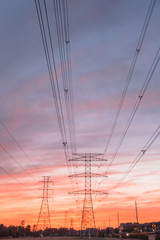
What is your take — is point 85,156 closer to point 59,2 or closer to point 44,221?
point 44,221

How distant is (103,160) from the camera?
Result: 254 feet

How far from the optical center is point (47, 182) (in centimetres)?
10888

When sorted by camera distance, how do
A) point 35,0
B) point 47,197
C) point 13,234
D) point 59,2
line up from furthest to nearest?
1. point 13,234
2. point 47,197
3. point 59,2
4. point 35,0

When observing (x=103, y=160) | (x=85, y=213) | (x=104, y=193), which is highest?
(x=103, y=160)

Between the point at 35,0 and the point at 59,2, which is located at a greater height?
the point at 59,2

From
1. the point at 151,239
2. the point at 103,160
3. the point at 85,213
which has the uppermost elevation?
the point at 103,160

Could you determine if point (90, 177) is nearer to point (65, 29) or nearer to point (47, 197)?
point (47, 197)

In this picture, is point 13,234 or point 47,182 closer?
point 47,182

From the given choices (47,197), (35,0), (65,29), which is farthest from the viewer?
(47,197)

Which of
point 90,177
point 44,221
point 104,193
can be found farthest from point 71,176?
point 44,221

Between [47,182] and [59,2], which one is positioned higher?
[47,182]

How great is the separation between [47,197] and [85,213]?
1258 inches

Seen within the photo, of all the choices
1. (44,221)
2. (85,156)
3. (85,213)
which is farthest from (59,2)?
(44,221)

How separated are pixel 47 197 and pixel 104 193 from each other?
98.8 feet
